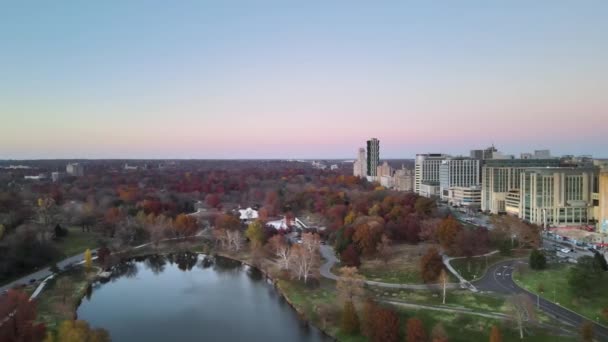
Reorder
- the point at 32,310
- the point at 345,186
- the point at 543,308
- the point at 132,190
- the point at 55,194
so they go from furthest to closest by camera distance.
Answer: the point at 345,186, the point at 132,190, the point at 55,194, the point at 543,308, the point at 32,310

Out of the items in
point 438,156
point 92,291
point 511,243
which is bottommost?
point 92,291

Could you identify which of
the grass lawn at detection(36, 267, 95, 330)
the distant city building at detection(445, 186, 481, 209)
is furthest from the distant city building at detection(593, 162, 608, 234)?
the grass lawn at detection(36, 267, 95, 330)

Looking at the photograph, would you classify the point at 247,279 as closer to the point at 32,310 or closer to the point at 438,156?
the point at 32,310

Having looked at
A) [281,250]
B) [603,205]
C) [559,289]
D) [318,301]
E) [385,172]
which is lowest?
[318,301]

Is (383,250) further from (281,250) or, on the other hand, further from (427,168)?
(427,168)

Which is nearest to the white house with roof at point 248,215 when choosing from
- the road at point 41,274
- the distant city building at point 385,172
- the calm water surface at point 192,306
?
the calm water surface at point 192,306

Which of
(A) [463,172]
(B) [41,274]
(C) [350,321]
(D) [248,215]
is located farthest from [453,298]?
(A) [463,172]

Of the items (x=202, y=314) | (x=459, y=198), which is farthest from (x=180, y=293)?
(x=459, y=198)
